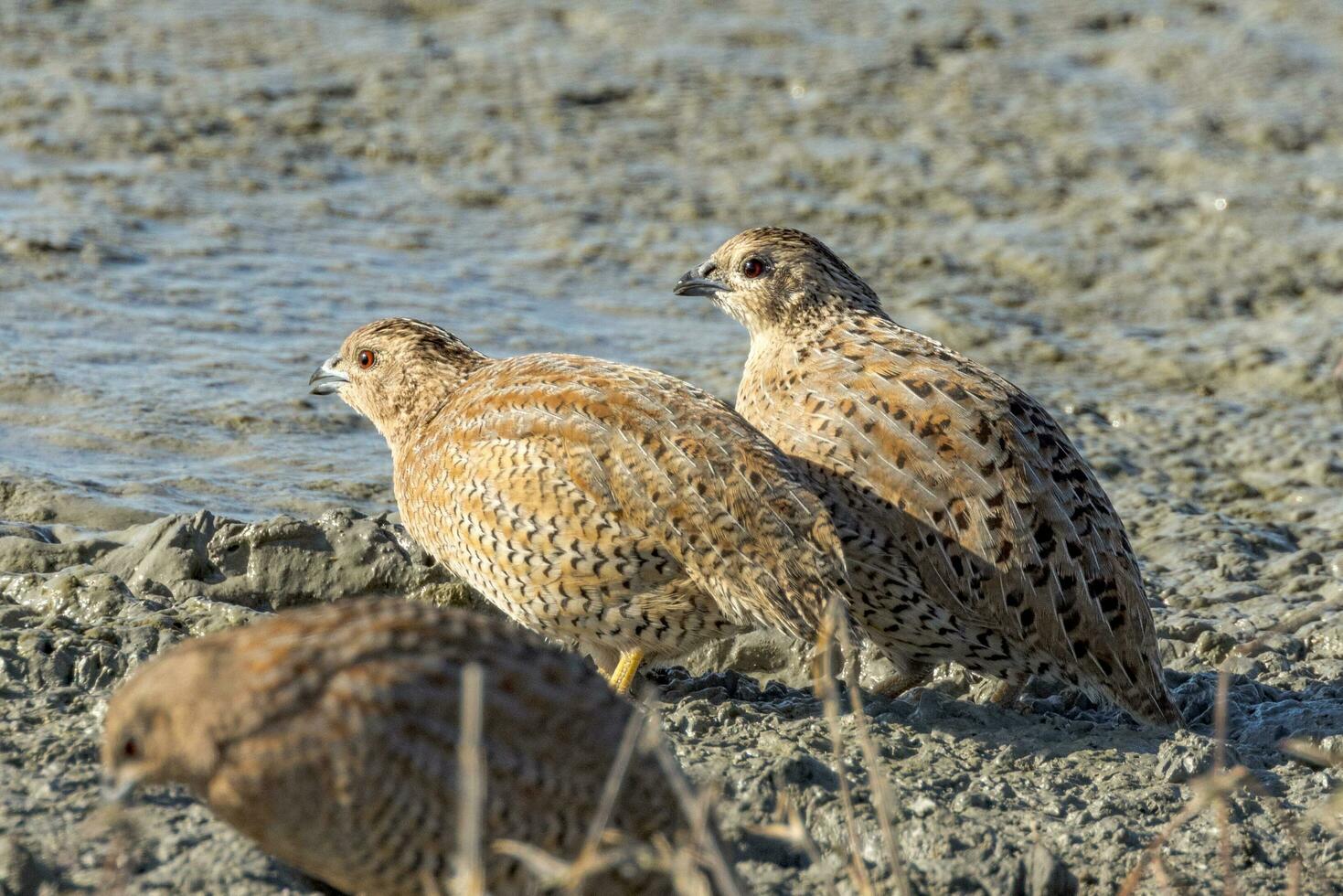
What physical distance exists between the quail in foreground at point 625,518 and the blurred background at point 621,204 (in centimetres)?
175

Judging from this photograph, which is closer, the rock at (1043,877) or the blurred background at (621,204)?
the rock at (1043,877)

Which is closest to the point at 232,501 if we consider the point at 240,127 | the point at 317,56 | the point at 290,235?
the point at 290,235

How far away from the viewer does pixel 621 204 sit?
1191 centimetres

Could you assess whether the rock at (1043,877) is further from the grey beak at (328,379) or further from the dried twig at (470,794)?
the grey beak at (328,379)

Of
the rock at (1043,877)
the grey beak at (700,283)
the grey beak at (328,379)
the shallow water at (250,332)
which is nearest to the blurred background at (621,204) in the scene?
the shallow water at (250,332)

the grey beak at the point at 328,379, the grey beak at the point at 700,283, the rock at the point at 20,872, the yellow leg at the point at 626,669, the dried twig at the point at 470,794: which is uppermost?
the dried twig at the point at 470,794

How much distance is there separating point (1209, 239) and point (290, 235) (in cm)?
558

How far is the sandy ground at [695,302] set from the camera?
5.51 m

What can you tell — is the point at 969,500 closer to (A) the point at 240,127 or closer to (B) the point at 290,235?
(B) the point at 290,235

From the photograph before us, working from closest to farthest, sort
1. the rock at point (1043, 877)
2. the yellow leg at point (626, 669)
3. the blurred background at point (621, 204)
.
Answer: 1. the rock at point (1043, 877)
2. the yellow leg at point (626, 669)
3. the blurred background at point (621, 204)

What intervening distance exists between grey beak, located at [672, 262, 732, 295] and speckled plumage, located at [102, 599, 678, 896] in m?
4.14

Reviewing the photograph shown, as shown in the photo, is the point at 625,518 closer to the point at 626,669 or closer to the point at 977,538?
the point at 626,669

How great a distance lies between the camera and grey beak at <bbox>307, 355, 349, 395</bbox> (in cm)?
789

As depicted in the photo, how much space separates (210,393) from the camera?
888 cm
